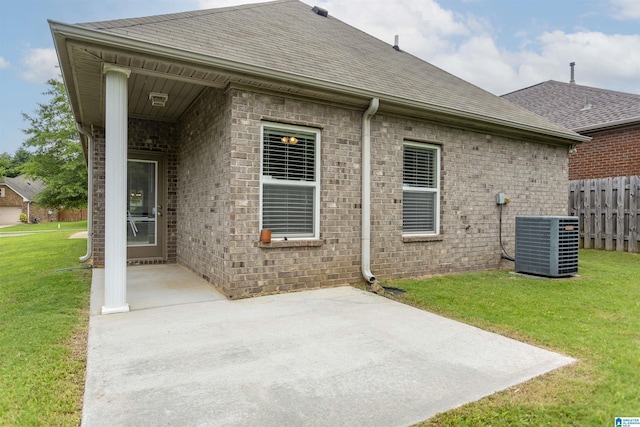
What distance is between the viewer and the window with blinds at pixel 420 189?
6594 mm

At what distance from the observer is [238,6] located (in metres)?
7.21

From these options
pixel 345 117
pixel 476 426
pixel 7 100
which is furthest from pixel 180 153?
pixel 7 100

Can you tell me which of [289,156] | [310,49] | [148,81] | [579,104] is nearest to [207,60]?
[148,81]

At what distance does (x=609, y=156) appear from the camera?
1097 centimetres

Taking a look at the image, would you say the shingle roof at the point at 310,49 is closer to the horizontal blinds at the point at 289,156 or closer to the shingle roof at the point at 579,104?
the horizontal blinds at the point at 289,156

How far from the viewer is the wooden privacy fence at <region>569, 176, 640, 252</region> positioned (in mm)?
9203

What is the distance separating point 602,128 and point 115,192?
1277 cm

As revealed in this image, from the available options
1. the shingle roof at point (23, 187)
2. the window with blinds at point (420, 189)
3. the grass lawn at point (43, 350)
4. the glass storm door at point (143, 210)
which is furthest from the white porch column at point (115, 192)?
the shingle roof at point (23, 187)

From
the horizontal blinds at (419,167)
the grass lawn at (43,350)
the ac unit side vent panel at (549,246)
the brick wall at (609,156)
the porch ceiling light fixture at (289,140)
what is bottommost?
the grass lawn at (43,350)

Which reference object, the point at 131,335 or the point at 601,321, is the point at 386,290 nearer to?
the point at 601,321

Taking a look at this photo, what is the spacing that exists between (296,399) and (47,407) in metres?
1.43

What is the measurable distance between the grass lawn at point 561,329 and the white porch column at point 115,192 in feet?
11.7

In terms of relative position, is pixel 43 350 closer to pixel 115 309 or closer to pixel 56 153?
pixel 115 309

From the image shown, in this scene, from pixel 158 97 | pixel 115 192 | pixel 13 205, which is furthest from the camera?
pixel 13 205
